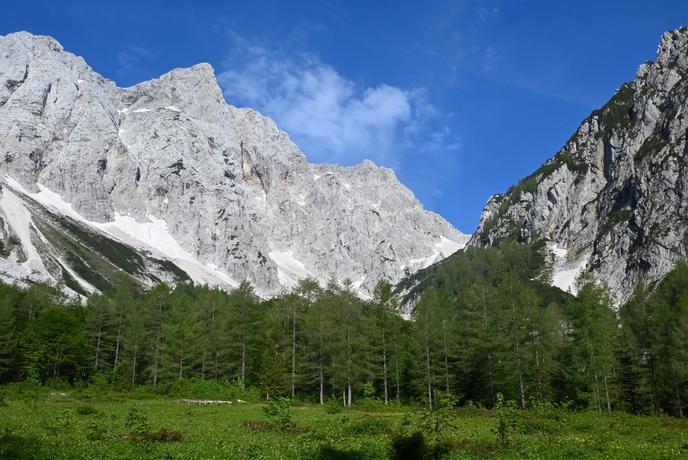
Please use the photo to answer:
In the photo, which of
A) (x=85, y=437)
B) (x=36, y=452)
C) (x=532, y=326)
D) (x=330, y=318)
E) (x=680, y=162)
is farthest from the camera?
(x=680, y=162)

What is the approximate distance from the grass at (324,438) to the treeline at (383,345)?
18484mm

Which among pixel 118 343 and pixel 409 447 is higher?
pixel 118 343

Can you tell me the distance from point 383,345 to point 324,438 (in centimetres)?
3736

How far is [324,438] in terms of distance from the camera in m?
24.4

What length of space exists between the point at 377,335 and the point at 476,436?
35934 mm

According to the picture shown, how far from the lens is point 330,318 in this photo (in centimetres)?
6075

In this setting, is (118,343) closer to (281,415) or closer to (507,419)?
(281,415)

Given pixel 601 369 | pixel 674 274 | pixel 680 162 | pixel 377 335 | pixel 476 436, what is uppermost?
pixel 680 162

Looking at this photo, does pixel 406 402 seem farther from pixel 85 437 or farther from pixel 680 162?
pixel 680 162

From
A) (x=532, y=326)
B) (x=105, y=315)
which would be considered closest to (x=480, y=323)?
(x=532, y=326)

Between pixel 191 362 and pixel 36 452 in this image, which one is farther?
pixel 191 362

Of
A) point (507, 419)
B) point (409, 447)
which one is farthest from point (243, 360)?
point (409, 447)

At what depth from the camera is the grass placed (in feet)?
61.5

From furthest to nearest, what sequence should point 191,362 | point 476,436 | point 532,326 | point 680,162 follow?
1. point 680,162
2. point 191,362
3. point 532,326
4. point 476,436
